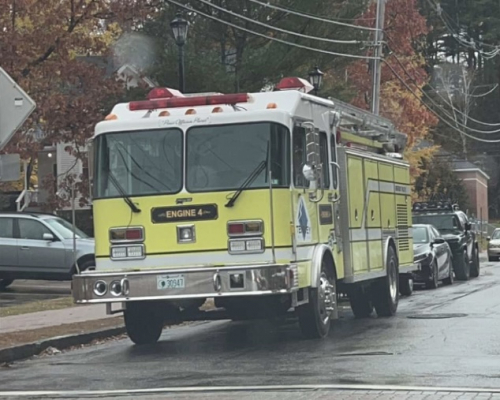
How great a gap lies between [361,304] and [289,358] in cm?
558

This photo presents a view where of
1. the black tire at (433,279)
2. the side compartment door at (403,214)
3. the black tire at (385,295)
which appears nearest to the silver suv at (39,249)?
the black tire at (433,279)

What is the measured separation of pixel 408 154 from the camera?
4738 centimetres

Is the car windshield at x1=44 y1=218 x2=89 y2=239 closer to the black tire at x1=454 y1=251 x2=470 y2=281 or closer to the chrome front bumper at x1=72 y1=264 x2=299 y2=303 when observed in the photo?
the black tire at x1=454 y1=251 x2=470 y2=281

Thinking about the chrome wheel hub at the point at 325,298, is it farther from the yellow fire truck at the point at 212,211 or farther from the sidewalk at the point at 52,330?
the sidewalk at the point at 52,330

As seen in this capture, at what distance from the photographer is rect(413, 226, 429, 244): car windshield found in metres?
26.4

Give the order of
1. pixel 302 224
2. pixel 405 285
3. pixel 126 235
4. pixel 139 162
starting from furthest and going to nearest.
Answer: pixel 405 285, pixel 302 224, pixel 139 162, pixel 126 235

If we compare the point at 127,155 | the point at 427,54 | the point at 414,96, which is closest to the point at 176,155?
the point at 127,155

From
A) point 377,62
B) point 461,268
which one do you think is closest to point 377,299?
point 461,268

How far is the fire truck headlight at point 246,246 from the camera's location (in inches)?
509

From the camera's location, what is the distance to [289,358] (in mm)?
12195

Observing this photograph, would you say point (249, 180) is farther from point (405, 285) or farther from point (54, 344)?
point (405, 285)

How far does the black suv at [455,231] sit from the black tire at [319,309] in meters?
15.3

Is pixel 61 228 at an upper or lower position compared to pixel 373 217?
upper

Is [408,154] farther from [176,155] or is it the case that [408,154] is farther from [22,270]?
[176,155]
